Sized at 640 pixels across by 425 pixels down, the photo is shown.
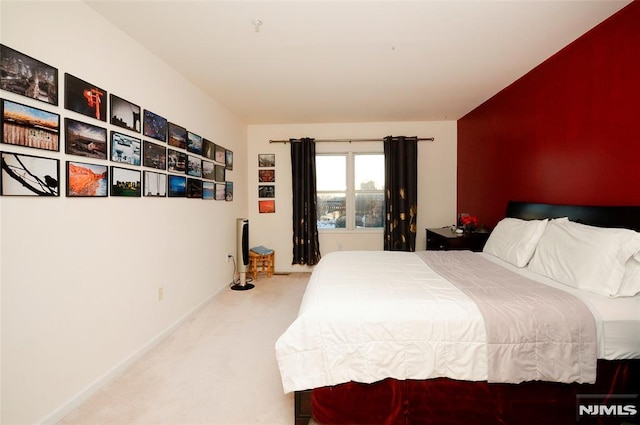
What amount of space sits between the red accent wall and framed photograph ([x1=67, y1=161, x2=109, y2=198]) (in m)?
3.66

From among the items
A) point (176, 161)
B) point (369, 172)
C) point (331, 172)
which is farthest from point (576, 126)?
point (176, 161)

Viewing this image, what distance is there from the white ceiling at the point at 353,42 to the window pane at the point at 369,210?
5.91 feet

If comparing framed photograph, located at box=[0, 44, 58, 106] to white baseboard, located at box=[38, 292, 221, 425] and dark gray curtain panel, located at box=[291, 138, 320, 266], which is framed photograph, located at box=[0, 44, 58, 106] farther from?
dark gray curtain panel, located at box=[291, 138, 320, 266]

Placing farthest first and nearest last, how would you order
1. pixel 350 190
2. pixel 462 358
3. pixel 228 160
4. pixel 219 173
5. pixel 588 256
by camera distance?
pixel 350 190 < pixel 228 160 < pixel 219 173 < pixel 588 256 < pixel 462 358

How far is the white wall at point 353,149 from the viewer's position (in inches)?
187

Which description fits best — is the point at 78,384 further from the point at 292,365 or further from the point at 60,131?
the point at 60,131

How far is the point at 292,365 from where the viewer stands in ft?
4.83

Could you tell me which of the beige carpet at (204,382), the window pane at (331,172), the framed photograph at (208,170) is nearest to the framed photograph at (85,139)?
the framed photograph at (208,170)

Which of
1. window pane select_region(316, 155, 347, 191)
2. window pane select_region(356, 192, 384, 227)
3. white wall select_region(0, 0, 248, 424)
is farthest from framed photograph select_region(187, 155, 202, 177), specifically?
window pane select_region(356, 192, 384, 227)

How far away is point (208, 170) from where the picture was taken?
11.6 feet

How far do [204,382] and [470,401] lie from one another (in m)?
1.68

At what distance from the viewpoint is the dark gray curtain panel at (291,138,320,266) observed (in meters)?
4.73

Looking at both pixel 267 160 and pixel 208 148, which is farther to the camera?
pixel 267 160

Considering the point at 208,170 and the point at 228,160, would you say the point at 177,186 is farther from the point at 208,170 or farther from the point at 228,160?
the point at 228,160
